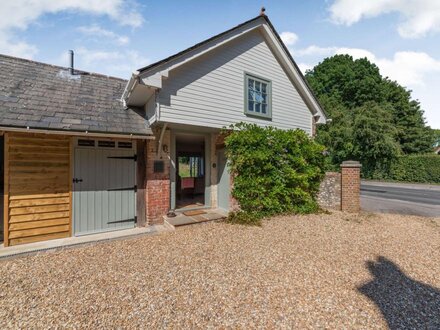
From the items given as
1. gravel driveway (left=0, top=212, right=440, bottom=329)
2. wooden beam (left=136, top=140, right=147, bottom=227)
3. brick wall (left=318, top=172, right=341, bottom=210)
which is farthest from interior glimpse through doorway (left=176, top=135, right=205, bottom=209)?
gravel driveway (left=0, top=212, right=440, bottom=329)

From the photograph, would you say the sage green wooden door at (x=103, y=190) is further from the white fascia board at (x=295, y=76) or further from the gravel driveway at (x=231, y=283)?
the white fascia board at (x=295, y=76)

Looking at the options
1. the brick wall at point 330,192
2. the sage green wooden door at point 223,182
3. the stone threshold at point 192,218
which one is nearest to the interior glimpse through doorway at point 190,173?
the sage green wooden door at point 223,182

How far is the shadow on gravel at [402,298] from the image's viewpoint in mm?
2809

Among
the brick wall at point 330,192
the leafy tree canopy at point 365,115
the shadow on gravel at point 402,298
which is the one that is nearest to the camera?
the shadow on gravel at point 402,298

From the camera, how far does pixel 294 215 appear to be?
802cm

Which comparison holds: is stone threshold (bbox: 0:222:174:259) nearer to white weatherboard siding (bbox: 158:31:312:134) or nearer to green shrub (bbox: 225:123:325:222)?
green shrub (bbox: 225:123:325:222)

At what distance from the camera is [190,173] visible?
12.9m

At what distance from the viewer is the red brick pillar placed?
840 cm

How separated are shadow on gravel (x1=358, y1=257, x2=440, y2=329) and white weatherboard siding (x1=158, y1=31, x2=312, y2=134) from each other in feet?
18.3

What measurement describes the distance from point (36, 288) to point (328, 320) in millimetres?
4401

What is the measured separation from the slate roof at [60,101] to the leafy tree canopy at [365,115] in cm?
2588

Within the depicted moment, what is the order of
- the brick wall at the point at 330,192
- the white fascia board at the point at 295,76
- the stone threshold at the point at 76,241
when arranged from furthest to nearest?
the brick wall at the point at 330,192
the white fascia board at the point at 295,76
the stone threshold at the point at 76,241

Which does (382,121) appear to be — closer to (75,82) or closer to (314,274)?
(314,274)

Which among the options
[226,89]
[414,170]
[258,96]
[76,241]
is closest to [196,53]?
[226,89]
